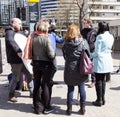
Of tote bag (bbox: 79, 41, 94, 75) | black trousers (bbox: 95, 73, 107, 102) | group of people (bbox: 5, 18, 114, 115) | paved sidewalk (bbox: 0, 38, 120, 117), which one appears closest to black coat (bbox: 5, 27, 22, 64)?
group of people (bbox: 5, 18, 114, 115)

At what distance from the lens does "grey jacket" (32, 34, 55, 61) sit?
24.4 feet

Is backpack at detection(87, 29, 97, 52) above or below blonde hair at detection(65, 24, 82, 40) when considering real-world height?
below

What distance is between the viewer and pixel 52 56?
7.46m

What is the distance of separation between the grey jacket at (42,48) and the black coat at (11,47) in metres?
0.79

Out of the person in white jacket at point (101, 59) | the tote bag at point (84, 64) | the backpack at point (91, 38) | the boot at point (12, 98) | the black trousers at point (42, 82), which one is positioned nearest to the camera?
the tote bag at point (84, 64)

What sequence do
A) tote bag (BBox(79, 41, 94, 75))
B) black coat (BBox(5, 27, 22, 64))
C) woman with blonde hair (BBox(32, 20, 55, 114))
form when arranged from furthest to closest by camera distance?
black coat (BBox(5, 27, 22, 64))
woman with blonde hair (BBox(32, 20, 55, 114))
tote bag (BBox(79, 41, 94, 75))

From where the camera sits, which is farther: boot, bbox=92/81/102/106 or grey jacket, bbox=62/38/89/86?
boot, bbox=92/81/102/106

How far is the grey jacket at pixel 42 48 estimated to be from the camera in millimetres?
7441

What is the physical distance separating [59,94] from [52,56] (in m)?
2.31

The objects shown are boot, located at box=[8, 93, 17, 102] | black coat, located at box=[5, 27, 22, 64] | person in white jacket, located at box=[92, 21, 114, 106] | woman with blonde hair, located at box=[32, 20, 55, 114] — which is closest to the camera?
woman with blonde hair, located at box=[32, 20, 55, 114]

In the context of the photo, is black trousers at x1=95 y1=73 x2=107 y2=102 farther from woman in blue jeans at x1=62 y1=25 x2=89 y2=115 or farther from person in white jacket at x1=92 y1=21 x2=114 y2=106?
woman in blue jeans at x1=62 y1=25 x2=89 y2=115

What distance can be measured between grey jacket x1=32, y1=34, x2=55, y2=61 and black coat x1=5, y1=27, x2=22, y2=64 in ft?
2.59

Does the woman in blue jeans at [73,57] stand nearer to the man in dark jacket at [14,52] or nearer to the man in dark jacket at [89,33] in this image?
the man in dark jacket at [14,52]

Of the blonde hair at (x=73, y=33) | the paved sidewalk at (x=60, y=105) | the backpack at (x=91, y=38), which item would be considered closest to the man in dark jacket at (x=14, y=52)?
the paved sidewalk at (x=60, y=105)
